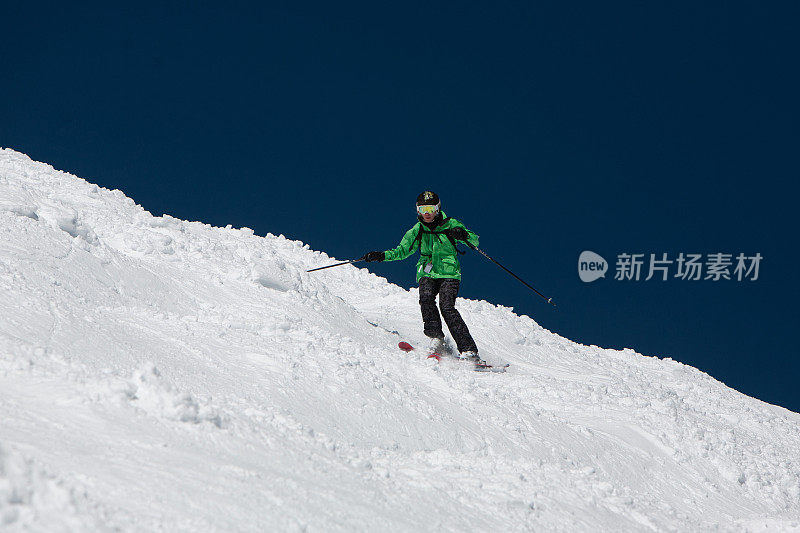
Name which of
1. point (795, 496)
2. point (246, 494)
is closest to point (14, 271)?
point (246, 494)

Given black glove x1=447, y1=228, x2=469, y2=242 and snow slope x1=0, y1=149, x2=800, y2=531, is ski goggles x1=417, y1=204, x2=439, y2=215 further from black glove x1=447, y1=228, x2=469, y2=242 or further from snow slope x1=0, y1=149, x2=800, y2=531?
snow slope x1=0, y1=149, x2=800, y2=531

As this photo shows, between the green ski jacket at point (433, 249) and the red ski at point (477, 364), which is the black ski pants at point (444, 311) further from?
the red ski at point (477, 364)

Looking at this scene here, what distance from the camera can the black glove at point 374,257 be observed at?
9.02 meters

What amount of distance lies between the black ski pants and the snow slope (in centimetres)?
61

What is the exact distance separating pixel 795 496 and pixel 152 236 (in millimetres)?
8149

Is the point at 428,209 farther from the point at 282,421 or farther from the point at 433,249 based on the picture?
the point at 282,421

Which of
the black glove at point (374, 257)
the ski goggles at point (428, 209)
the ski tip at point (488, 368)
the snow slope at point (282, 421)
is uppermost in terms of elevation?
the ski goggles at point (428, 209)

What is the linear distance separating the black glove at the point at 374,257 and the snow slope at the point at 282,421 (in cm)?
83

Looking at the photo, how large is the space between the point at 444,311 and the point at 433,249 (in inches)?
33.2

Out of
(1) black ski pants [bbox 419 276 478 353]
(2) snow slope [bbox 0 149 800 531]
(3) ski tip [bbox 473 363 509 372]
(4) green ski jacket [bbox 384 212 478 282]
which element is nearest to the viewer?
(2) snow slope [bbox 0 149 800 531]

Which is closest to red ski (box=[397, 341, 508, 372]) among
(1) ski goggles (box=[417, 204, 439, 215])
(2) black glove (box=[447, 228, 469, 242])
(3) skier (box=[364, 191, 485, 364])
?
(3) skier (box=[364, 191, 485, 364])

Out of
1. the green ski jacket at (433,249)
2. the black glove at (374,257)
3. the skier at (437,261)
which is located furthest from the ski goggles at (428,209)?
the black glove at (374,257)

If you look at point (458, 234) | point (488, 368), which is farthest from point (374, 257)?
point (488, 368)

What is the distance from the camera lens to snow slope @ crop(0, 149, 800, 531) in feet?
10.7
